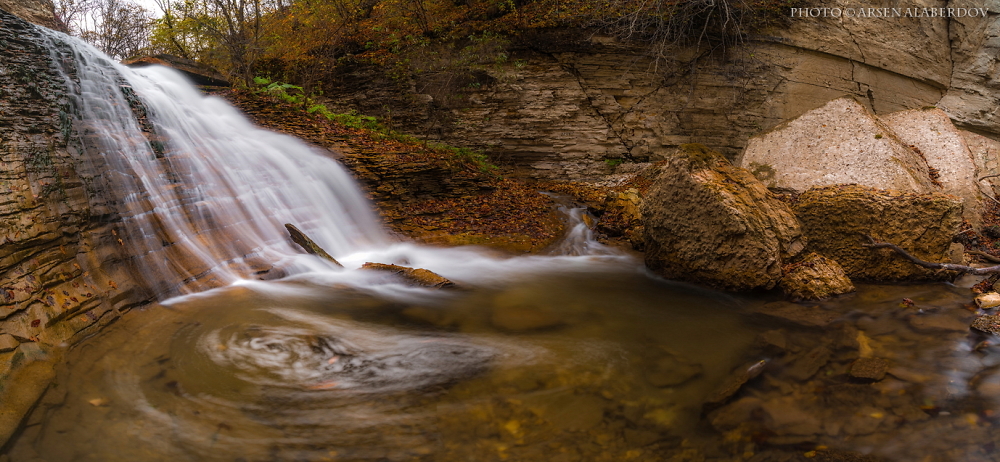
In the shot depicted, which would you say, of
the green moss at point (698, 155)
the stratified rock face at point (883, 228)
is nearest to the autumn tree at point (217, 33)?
the green moss at point (698, 155)

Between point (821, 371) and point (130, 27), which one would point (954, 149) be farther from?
point (130, 27)

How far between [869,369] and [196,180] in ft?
25.7

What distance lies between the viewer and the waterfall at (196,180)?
5.20 metres

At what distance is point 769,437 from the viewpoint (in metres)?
2.87

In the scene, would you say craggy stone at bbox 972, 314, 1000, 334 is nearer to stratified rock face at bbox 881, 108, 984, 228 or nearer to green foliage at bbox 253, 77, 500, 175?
stratified rock face at bbox 881, 108, 984, 228

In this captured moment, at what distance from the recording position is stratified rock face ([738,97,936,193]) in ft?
22.8

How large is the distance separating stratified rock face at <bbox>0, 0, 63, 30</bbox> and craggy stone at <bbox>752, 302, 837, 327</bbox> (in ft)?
54.7

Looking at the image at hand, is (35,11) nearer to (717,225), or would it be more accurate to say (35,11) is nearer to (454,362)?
(454,362)

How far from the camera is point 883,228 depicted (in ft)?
18.3

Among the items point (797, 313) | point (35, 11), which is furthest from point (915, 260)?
point (35, 11)

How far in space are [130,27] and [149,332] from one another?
16058 millimetres

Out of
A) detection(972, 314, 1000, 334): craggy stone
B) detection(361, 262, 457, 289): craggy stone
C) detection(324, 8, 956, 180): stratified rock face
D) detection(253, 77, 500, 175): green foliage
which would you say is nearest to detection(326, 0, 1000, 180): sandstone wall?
detection(324, 8, 956, 180): stratified rock face

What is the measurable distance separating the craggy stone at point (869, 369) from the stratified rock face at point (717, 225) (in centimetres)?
168

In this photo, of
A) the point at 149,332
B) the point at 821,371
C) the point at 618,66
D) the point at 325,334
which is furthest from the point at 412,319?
the point at 618,66
